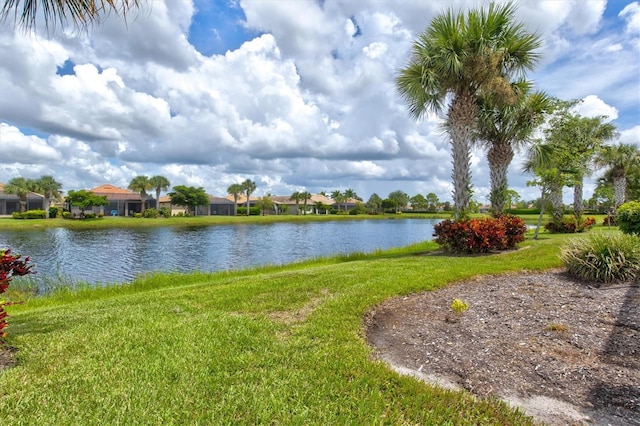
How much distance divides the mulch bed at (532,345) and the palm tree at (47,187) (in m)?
67.0

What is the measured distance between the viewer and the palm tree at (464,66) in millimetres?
12195

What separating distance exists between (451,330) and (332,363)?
1874 millimetres

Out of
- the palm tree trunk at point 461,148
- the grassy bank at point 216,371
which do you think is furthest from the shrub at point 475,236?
the grassy bank at point 216,371

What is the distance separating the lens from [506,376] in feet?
11.3

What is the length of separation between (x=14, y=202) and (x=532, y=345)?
7531 cm

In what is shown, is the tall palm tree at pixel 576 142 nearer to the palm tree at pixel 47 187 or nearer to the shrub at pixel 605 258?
the shrub at pixel 605 258

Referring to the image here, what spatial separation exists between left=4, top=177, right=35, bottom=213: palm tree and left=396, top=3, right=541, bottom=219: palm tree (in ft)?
202

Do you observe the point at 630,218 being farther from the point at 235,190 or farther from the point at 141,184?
the point at 235,190

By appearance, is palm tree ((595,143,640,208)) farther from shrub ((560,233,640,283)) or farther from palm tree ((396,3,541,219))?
shrub ((560,233,640,283))

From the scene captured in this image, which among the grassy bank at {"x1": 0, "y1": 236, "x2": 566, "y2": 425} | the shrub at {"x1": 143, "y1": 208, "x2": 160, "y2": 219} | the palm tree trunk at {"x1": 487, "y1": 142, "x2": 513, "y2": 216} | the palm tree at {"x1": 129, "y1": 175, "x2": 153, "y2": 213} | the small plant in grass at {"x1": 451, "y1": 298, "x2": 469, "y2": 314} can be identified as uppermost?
the palm tree at {"x1": 129, "y1": 175, "x2": 153, "y2": 213}

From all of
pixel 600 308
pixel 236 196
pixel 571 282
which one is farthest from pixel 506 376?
pixel 236 196

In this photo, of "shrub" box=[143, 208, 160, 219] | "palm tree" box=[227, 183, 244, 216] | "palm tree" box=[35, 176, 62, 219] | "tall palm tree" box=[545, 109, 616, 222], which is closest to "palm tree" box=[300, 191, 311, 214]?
"palm tree" box=[227, 183, 244, 216]

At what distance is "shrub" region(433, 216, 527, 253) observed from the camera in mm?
11492

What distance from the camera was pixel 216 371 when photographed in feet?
11.2
